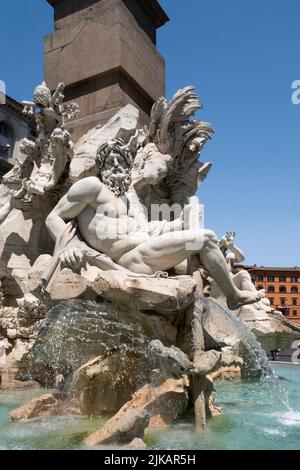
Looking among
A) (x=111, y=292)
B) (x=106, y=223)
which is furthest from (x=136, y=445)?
(x=106, y=223)

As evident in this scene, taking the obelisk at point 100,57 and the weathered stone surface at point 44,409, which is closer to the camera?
the weathered stone surface at point 44,409

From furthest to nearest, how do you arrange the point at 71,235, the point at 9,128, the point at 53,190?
the point at 9,128 → the point at 53,190 → the point at 71,235

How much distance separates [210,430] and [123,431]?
34.0 inches

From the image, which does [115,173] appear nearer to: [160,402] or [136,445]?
[160,402]

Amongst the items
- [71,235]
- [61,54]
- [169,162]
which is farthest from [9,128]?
[71,235]

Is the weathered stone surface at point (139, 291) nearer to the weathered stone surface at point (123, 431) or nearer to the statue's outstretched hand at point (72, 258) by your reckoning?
the statue's outstretched hand at point (72, 258)

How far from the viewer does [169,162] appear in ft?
22.7

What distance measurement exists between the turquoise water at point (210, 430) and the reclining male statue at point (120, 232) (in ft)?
4.04

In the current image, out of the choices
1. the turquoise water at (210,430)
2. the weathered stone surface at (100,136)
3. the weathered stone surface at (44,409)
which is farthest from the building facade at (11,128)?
the turquoise water at (210,430)

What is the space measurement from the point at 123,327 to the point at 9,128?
1068 inches

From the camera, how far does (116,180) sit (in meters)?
4.86

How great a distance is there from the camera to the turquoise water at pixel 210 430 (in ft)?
10.9

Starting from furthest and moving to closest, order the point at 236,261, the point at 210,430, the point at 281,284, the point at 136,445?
the point at 281,284 → the point at 236,261 → the point at 210,430 → the point at 136,445

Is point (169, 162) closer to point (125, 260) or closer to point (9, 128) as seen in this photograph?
point (125, 260)
